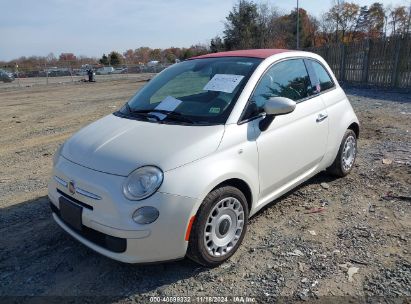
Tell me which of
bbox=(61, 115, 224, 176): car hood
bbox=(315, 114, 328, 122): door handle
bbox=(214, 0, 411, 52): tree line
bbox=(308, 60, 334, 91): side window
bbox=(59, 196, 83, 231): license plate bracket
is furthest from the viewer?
bbox=(214, 0, 411, 52): tree line

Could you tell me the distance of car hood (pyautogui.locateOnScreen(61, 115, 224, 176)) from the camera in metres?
3.04

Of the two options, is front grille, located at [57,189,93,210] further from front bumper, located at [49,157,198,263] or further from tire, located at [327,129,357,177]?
tire, located at [327,129,357,177]

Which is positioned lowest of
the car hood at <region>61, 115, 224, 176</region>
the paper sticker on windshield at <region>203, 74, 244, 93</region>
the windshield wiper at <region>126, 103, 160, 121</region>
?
the car hood at <region>61, 115, 224, 176</region>

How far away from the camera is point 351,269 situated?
10.7ft

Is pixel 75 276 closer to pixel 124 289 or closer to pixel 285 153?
pixel 124 289

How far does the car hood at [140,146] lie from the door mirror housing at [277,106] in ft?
1.68

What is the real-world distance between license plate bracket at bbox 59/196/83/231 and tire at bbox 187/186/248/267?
93 centimetres

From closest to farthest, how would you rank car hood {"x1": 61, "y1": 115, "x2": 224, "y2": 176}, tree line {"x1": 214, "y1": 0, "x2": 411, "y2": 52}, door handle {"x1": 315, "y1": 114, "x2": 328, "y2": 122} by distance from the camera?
car hood {"x1": 61, "y1": 115, "x2": 224, "y2": 176} < door handle {"x1": 315, "y1": 114, "x2": 328, "y2": 122} < tree line {"x1": 214, "y1": 0, "x2": 411, "y2": 52}

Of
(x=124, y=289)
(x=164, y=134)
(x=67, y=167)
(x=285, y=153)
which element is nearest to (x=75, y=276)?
(x=124, y=289)

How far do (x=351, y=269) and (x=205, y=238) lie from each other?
1273 millimetres

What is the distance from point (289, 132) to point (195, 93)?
104 centimetres

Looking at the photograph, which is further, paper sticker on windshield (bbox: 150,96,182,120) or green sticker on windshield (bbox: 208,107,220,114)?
paper sticker on windshield (bbox: 150,96,182,120)

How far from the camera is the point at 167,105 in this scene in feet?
12.8

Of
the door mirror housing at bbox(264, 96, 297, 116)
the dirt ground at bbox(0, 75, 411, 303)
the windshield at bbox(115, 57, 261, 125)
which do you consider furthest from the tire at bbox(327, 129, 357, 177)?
the windshield at bbox(115, 57, 261, 125)
